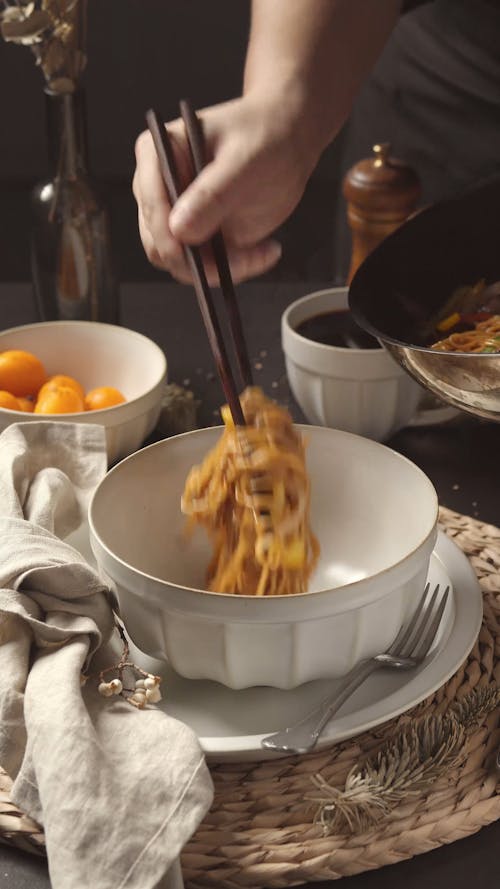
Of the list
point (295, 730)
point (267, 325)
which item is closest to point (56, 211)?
point (267, 325)

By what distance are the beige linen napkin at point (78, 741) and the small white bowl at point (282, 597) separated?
44 millimetres

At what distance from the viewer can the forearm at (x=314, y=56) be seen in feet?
3.98

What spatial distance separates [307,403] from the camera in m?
1.39

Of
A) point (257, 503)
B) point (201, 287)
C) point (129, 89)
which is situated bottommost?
point (129, 89)

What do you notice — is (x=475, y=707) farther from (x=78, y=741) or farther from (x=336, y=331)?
(x=336, y=331)

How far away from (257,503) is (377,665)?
0.17 metres

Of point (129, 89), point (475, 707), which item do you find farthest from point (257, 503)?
point (129, 89)

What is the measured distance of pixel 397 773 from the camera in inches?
33.1

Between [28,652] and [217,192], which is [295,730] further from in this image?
[217,192]

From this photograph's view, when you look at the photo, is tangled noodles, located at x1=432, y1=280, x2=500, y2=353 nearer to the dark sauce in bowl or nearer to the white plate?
the dark sauce in bowl

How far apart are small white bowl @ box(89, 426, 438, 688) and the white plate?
3 cm

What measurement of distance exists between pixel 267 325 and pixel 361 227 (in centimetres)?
25

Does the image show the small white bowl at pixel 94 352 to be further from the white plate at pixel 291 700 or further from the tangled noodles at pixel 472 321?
the white plate at pixel 291 700

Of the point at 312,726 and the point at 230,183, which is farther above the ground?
the point at 230,183
